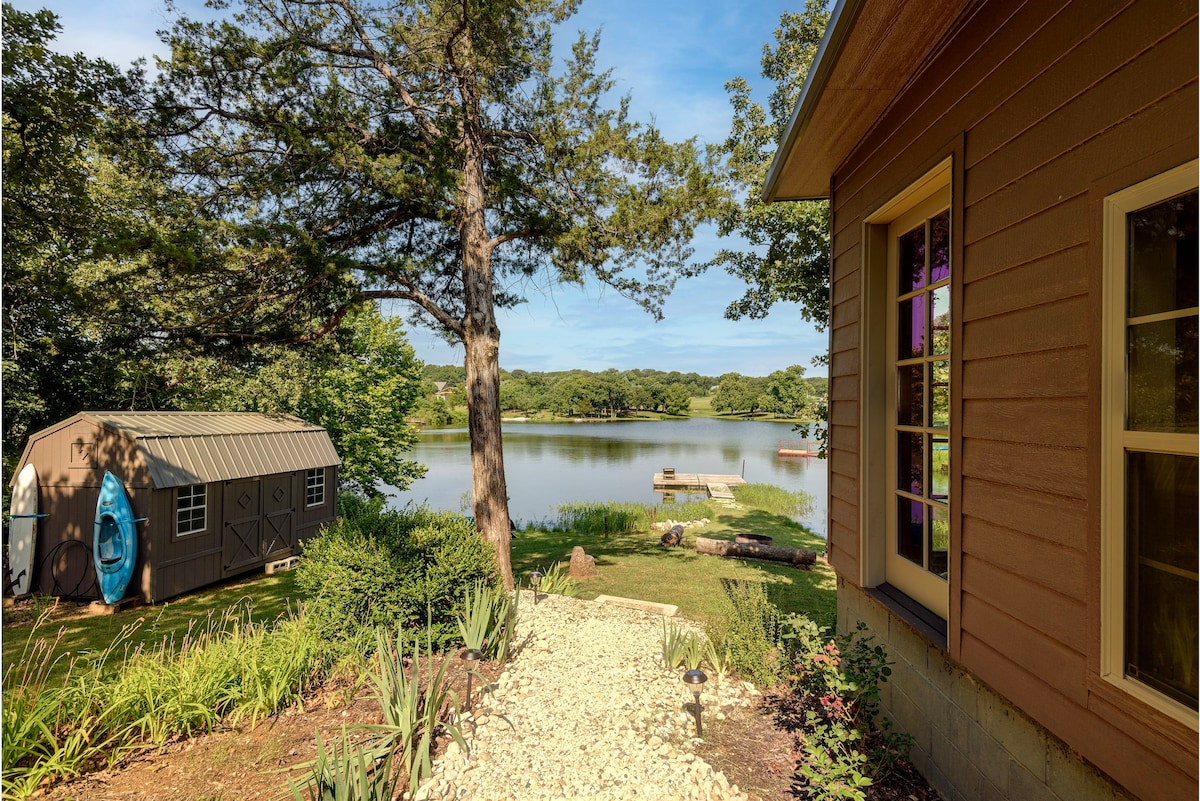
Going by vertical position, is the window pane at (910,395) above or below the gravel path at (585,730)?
above

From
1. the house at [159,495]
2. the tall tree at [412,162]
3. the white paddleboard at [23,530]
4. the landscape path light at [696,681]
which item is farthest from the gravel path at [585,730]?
the white paddleboard at [23,530]

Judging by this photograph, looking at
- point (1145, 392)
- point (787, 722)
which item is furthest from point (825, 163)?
point (787, 722)

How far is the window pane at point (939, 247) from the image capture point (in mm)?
2594

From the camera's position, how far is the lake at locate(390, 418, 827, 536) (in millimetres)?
18250

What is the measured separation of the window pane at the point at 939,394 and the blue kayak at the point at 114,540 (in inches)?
320

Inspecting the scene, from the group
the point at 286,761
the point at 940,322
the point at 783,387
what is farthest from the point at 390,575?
the point at 783,387

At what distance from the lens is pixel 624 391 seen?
60969 millimetres

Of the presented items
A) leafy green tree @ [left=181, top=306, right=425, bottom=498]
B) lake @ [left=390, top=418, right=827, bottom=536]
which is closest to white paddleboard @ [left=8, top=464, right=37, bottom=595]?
leafy green tree @ [left=181, top=306, right=425, bottom=498]

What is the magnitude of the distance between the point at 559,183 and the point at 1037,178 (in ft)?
18.1

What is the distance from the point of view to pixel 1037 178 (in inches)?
70.9

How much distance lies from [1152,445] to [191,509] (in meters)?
8.83

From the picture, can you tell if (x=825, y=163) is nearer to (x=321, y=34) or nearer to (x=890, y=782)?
(x=890, y=782)

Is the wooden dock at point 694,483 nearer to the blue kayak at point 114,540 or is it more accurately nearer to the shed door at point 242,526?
the shed door at point 242,526

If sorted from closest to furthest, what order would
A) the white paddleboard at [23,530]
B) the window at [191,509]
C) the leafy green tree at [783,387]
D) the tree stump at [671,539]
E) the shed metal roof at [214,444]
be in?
the shed metal roof at [214,444] → the white paddleboard at [23,530] → the window at [191,509] → the tree stump at [671,539] → the leafy green tree at [783,387]
